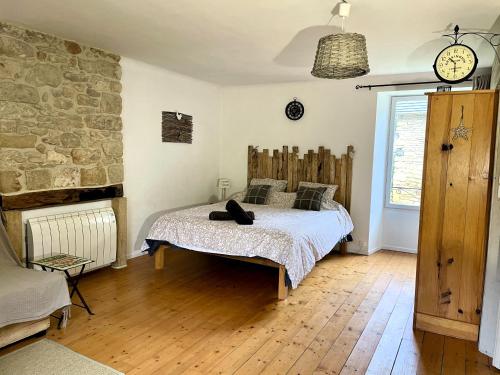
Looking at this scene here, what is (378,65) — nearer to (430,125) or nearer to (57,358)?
(430,125)

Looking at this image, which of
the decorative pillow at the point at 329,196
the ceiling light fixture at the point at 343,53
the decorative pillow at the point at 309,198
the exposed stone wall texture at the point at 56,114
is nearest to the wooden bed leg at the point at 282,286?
the decorative pillow at the point at 309,198

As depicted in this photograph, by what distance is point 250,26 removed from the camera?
119 inches

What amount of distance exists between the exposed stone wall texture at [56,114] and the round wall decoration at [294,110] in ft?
7.98

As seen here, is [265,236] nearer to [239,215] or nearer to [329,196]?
[239,215]

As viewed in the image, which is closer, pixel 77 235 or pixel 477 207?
pixel 477 207

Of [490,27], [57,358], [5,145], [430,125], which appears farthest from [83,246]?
[490,27]

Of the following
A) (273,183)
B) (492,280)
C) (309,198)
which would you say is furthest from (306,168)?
(492,280)

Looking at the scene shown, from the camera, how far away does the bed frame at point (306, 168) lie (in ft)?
16.7

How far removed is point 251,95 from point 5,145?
3564mm

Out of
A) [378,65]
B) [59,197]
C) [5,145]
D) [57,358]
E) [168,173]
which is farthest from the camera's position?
[168,173]

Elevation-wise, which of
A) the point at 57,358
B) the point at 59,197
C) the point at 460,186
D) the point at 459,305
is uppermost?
the point at 460,186

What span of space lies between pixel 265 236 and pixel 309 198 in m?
1.50

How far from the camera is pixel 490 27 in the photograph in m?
2.91

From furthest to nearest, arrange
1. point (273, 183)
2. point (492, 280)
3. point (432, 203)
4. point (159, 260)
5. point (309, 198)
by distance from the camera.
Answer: point (273, 183), point (309, 198), point (159, 260), point (432, 203), point (492, 280)
